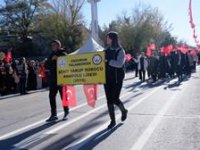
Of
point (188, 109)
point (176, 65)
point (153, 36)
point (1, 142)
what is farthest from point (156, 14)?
point (1, 142)

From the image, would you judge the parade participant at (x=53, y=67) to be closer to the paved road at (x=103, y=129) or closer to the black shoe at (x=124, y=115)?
the paved road at (x=103, y=129)

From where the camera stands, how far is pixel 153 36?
6600cm

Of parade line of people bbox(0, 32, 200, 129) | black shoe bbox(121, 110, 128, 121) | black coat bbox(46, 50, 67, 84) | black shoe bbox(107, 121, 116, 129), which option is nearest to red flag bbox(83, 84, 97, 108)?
parade line of people bbox(0, 32, 200, 129)

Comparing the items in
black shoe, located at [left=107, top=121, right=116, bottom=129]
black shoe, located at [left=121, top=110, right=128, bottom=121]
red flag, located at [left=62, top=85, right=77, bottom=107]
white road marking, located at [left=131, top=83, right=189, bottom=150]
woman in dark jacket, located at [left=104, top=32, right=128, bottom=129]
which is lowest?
white road marking, located at [left=131, top=83, right=189, bottom=150]

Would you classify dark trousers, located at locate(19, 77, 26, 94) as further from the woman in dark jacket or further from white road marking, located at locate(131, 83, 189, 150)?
the woman in dark jacket

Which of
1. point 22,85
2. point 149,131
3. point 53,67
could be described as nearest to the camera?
point 149,131

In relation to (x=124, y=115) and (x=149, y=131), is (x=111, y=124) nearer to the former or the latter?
(x=124, y=115)

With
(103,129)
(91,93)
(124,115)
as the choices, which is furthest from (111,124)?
(91,93)

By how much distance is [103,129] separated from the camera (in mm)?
9078

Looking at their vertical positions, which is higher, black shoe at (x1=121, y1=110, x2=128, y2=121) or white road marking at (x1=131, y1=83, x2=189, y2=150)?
black shoe at (x1=121, y1=110, x2=128, y2=121)

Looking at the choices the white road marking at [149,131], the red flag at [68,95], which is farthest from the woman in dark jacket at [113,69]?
the red flag at [68,95]

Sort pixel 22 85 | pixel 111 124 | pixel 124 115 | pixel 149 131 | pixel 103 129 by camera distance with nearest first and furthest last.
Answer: pixel 149 131 → pixel 103 129 → pixel 111 124 → pixel 124 115 → pixel 22 85

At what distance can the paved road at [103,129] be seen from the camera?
25.3 ft

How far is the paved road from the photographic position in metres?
7.71
